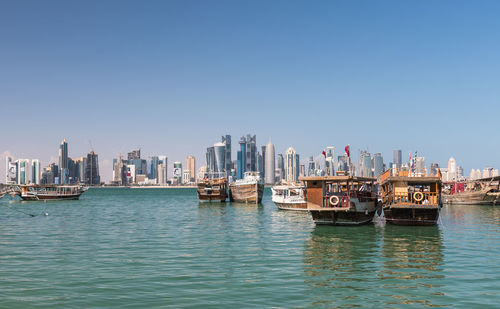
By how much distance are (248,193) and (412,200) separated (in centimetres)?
5150

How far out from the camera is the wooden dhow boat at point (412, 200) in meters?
40.6

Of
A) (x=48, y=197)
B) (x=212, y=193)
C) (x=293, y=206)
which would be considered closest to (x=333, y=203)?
(x=293, y=206)

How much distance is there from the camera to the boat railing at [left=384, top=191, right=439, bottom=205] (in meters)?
41.2

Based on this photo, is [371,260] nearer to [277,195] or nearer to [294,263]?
[294,263]

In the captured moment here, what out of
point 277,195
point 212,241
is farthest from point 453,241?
point 277,195

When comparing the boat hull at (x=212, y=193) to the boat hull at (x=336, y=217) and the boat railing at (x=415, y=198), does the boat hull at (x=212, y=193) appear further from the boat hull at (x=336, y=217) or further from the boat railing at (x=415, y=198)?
the boat railing at (x=415, y=198)

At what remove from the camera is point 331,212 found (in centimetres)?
4044

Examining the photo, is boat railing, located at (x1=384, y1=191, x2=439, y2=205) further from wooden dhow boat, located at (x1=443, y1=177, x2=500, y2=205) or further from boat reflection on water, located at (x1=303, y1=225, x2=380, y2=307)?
wooden dhow boat, located at (x1=443, y1=177, x2=500, y2=205)

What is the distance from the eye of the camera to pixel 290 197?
69.7 metres

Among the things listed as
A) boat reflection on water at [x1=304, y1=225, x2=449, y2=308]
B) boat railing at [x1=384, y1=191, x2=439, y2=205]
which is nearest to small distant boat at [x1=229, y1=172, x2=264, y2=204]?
boat railing at [x1=384, y1=191, x2=439, y2=205]

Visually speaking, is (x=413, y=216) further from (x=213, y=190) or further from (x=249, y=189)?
(x=213, y=190)

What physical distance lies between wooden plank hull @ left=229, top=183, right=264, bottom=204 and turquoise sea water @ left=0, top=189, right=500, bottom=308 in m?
50.8

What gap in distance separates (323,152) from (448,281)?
86.7ft

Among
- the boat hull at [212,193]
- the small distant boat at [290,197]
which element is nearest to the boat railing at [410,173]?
the small distant boat at [290,197]
